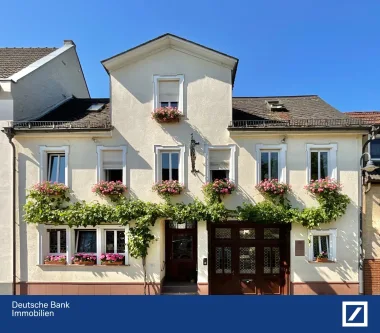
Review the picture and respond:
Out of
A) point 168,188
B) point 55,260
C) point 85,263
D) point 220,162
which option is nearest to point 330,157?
point 220,162

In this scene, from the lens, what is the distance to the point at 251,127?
10516mm

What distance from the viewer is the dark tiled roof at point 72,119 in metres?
10.9

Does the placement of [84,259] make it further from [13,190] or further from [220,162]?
[220,162]

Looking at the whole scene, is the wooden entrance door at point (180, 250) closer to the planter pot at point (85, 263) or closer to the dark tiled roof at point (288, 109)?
the planter pot at point (85, 263)

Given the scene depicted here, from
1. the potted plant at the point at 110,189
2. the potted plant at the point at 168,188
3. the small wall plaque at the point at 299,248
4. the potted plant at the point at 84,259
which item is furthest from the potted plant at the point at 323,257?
the potted plant at the point at 84,259

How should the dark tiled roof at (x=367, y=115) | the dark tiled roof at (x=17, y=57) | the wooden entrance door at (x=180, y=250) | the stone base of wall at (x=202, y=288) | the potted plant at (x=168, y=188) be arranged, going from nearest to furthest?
the potted plant at (x=168, y=188) < the stone base of wall at (x=202, y=288) < the wooden entrance door at (x=180, y=250) < the dark tiled roof at (x=17, y=57) < the dark tiled roof at (x=367, y=115)

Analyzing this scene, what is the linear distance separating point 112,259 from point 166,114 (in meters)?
5.81

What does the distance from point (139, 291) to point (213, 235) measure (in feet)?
11.5

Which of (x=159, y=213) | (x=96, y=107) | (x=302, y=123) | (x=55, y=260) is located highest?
(x=96, y=107)

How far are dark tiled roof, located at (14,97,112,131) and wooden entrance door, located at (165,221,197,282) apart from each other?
4966 millimetres

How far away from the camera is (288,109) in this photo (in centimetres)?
1241

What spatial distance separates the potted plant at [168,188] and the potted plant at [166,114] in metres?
2.34

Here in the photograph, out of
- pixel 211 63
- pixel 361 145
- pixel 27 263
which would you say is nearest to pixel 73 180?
pixel 27 263

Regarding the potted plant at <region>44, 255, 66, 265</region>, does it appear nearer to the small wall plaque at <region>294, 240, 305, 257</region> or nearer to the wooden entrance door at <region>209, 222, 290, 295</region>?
the wooden entrance door at <region>209, 222, 290, 295</region>
